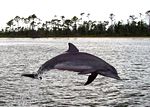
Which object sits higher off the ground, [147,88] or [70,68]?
[70,68]

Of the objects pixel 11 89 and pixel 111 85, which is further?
pixel 111 85

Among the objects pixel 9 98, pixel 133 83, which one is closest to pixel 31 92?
pixel 9 98

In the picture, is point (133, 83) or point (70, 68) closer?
point (70, 68)

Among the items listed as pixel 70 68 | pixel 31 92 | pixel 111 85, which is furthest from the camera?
pixel 111 85

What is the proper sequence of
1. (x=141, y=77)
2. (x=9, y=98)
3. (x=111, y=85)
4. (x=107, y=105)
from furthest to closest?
(x=141, y=77) < (x=111, y=85) < (x=9, y=98) < (x=107, y=105)

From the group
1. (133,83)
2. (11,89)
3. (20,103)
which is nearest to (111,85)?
(133,83)

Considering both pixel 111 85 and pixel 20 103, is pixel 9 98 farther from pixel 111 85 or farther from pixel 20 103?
pixel 111 85

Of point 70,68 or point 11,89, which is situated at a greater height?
point 70,68

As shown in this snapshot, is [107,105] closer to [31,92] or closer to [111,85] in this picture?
[31,92]

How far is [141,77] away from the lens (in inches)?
1928

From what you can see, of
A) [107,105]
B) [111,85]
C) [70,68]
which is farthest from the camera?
[111,85]

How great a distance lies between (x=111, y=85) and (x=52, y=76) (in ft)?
40.2

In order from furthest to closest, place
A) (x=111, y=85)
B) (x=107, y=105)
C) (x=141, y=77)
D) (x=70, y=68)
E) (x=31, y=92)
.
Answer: (x=141, y=77) < (x=111, y=85) < (x=31, y=92) < (x=107, y=105) < (x=70, y=68)

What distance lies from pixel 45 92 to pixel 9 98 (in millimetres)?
4927
